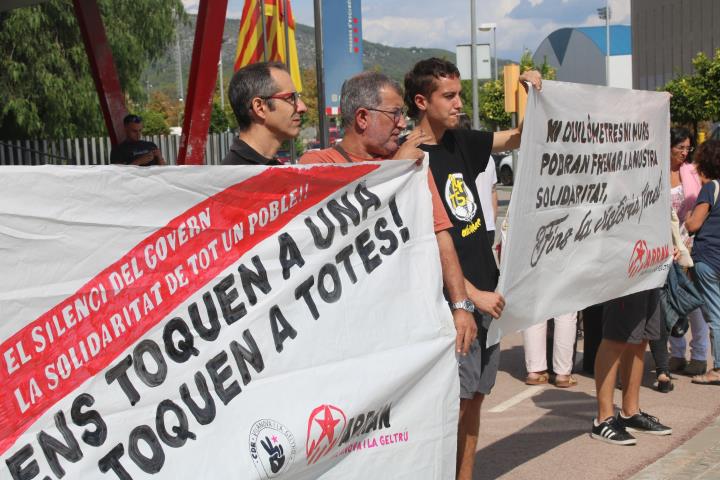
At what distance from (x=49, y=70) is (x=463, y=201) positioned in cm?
1778

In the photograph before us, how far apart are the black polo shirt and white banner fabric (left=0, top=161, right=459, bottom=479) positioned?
51cm

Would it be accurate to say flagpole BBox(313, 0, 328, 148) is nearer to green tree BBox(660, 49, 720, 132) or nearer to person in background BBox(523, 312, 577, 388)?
person in background BBox(523, 312, 577, 388)

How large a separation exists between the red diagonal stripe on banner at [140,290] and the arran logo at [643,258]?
252cm

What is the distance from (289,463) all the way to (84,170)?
111 centimetres

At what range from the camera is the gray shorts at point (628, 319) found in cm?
560

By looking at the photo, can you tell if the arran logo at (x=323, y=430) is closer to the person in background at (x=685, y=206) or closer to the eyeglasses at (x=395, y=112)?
the eyeglasses at (x=395, y=112)

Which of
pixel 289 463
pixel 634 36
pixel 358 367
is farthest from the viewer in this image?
pixel 634 36

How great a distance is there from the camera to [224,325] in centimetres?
295

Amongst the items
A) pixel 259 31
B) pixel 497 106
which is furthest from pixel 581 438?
pixel 497 106

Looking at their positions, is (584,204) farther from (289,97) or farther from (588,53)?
(588,53)

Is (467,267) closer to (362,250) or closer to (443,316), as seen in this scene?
(443,316)

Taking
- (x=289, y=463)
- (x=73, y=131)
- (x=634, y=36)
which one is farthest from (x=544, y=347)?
(x=634, y=36)

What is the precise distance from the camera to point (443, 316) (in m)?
3.74

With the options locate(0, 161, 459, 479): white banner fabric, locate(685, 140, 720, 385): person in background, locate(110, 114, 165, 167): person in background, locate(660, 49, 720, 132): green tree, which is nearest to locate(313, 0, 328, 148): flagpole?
locate(110, 114, 165, 167): person in background
